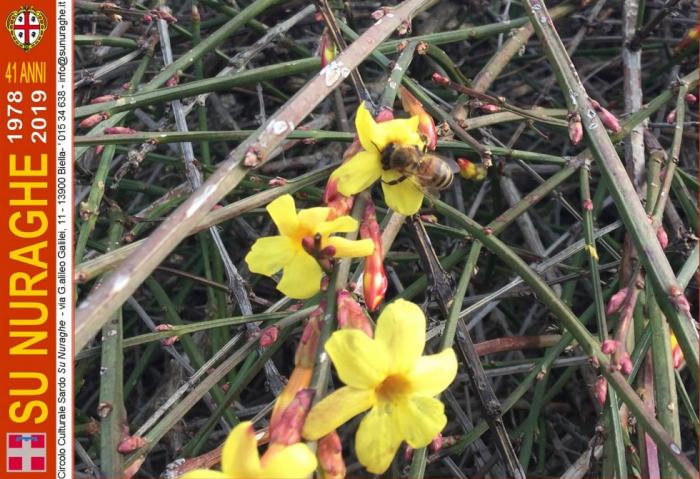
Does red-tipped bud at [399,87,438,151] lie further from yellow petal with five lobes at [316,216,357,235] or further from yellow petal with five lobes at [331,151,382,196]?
yellow petal with five lobes at [316,216,357,235]

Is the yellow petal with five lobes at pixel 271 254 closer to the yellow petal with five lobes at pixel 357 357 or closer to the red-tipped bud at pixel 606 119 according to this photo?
the yellow petal with five lobes at pixel 357 357

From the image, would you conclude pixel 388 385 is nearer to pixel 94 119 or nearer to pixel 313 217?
pixel 313 217

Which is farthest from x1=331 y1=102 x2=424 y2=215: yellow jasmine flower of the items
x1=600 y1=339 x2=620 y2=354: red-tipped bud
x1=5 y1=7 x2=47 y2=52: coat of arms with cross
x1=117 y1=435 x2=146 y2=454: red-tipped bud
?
x1=5 y1=7 x2=47 y2=52: coat of arms with cross

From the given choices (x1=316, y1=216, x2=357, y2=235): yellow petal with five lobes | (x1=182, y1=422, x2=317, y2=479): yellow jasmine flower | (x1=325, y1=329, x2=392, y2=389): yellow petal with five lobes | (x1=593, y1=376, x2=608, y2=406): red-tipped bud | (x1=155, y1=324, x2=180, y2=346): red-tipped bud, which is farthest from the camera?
(x1=155, y1=324, x2=180, y2=346): red-tipped bud

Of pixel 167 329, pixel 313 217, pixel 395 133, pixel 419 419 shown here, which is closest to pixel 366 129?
pixel 395 133

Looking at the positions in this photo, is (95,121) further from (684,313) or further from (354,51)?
(684,313)

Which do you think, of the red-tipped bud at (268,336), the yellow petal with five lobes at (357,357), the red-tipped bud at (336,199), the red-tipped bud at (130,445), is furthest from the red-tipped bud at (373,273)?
the red-tipped bud at (130,445)

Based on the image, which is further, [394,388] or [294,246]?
[294,246]
